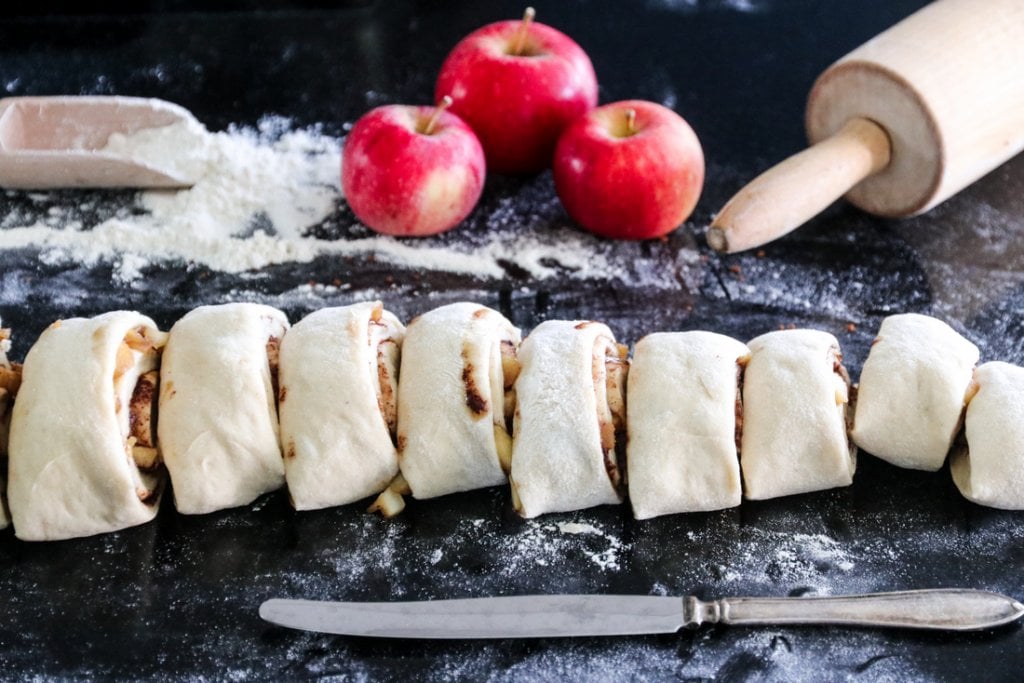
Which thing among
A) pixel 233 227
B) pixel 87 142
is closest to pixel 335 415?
pixel 233 227

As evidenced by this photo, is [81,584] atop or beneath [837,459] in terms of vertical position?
beneath

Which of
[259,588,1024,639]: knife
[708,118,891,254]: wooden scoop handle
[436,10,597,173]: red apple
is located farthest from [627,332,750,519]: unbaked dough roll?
[436,10,597,173]: red apple

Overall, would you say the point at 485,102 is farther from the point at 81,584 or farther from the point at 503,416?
the point at 81,584

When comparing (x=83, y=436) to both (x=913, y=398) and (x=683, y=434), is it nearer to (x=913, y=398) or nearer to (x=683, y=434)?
(x=683, y=434)

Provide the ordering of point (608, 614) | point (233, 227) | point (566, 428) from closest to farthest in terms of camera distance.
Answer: point (608, 614), point (566, 428), point (233, 227)

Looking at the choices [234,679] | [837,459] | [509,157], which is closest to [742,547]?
[837,459]

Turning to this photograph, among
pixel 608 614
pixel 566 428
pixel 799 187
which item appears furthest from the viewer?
pixel 799 187

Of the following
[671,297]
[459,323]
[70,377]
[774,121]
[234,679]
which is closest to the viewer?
[234,679]
